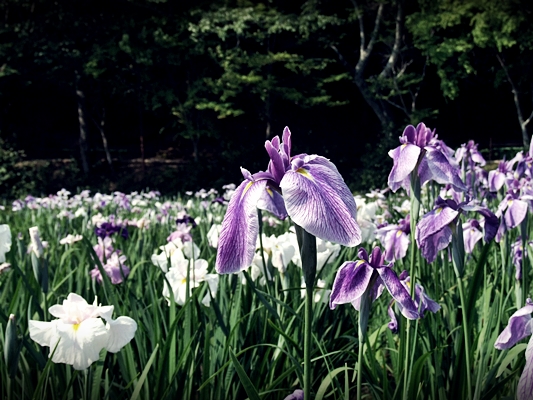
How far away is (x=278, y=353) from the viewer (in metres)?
1.72

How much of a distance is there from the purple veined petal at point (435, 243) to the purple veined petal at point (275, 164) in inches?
22.9

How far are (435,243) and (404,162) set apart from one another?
21cm

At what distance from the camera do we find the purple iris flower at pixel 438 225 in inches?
51.8

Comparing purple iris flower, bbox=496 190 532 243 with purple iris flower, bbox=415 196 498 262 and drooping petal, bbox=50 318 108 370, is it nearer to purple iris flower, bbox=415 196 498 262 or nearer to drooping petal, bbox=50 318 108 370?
purple iris flower, bbox=415 196 498 262

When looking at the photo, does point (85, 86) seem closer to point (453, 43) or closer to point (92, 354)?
point (453, 43)

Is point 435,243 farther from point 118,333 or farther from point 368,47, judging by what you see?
point 368,47

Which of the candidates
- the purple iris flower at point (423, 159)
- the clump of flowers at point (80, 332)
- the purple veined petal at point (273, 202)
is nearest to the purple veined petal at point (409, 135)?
the purple iris flower at point (423, 159)

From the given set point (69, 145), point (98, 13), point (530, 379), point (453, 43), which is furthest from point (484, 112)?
point (530, 379)

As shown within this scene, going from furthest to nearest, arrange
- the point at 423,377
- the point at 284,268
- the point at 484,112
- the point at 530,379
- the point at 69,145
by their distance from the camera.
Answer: the point at 69,145
the point at 484,112
the point at 284,268
the point at 423,377
the point at 530,379

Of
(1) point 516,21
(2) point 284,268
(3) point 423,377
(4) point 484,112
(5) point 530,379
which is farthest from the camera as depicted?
(4) point 484,112

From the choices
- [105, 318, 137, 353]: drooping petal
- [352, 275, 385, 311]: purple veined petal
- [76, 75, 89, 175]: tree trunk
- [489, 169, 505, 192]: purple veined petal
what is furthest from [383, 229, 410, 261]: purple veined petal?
[76, 75, 89, 175]: tree trunk

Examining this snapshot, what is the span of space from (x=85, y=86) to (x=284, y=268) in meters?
15.4

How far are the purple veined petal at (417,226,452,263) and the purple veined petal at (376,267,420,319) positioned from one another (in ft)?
1.07

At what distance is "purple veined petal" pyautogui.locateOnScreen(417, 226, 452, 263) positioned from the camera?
1.38 m
